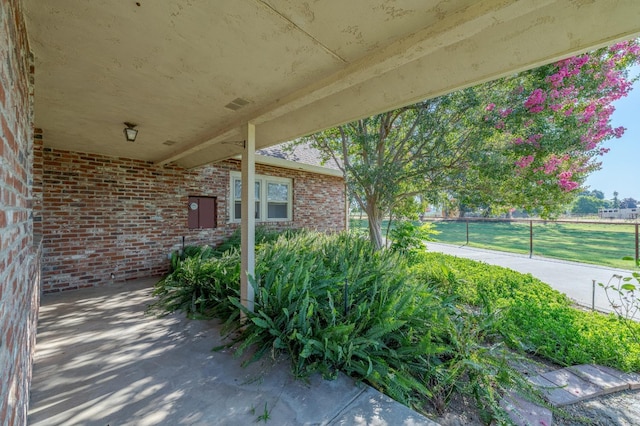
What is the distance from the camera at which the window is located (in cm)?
636

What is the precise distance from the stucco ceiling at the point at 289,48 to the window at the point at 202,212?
353 cm

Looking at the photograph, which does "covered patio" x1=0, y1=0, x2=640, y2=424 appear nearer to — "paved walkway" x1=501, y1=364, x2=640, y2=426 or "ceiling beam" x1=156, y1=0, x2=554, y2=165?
"ceiling beam" x1=156, y1=0, x2=554, y2=165

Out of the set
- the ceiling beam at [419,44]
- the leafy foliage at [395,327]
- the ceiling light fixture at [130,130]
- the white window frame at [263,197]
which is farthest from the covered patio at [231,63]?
the white window frame at [263,197]

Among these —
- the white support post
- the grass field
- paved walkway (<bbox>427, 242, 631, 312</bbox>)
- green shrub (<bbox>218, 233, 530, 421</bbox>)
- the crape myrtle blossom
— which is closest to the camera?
green shrub (<bbox>218, 233, 530, 421</bbox>)

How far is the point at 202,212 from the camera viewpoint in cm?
652

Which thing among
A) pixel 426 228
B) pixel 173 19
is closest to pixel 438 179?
pixel 426 228

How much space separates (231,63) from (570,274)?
811 cm

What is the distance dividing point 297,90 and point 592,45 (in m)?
1.98

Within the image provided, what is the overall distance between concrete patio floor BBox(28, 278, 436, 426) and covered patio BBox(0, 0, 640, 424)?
0.31 ft

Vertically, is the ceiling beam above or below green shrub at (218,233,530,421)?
above

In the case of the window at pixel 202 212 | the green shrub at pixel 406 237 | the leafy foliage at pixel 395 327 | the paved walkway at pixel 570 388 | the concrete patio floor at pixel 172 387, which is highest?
the window at pixel 202 212

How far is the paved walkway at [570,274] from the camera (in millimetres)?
4734

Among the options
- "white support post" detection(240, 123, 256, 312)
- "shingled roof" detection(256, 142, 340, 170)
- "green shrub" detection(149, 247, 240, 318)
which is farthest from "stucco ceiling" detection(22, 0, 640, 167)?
"shingled roof" detection(256, 142, 340, 170)

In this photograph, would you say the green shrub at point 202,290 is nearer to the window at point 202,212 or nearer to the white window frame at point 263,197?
the window at point 202,212
